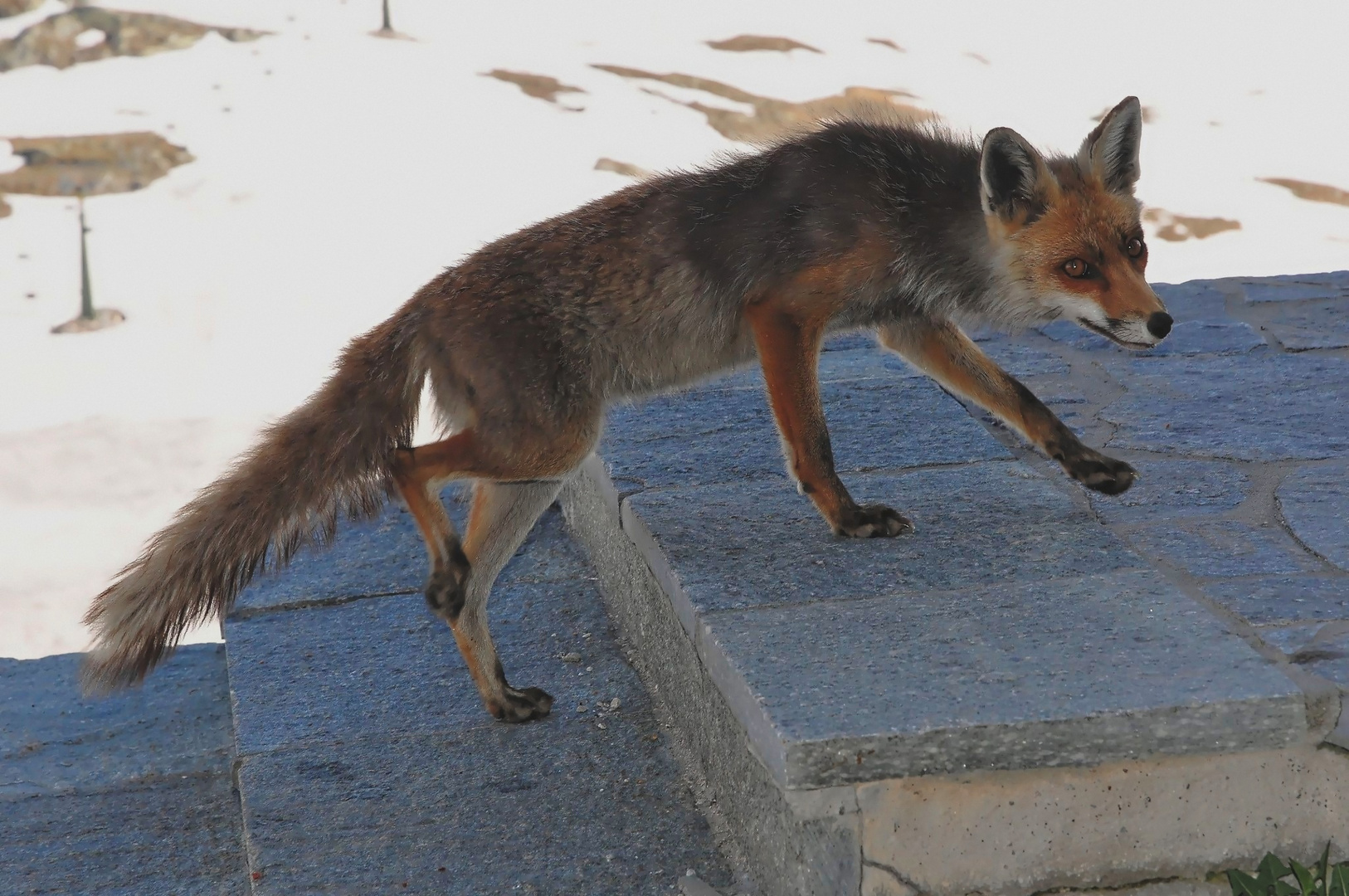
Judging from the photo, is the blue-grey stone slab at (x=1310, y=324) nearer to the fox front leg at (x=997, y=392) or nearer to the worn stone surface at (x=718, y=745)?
the fox front leg at (x=997, y=392)

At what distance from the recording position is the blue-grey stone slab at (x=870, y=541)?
2.72m

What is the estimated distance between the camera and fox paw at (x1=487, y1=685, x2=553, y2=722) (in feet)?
10.1

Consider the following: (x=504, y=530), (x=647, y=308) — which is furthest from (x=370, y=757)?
(x=647, y=308)

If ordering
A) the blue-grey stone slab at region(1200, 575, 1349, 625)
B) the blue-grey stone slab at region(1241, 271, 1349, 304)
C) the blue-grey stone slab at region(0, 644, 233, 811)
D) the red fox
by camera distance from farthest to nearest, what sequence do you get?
the blue-grey stone slab at region(1241, 271, 1349, 304), the blue-grey stone slab at region(0, 644, 233, 811), the red fox, the blue-grey stone slab at region(1200, 575, 1349, 625)

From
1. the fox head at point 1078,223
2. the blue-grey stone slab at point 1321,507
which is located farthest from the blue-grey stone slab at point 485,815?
the blue-grey stone slab at point 1321,507

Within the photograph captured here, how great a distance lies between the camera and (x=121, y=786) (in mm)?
3172

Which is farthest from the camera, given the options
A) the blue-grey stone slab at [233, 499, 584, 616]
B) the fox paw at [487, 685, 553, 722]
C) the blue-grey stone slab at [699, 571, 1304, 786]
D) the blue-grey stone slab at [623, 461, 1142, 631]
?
the blue-grey stone slab at [233, 499, 584, 616]

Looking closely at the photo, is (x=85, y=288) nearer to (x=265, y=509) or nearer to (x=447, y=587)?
(x=265, y=509)

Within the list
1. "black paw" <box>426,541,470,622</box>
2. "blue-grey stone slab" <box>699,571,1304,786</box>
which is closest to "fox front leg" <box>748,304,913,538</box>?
"blue-grey stone slab" <box>699,571,1304,786</box>

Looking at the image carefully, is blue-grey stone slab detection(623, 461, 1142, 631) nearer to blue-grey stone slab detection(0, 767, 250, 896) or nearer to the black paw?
the black paw

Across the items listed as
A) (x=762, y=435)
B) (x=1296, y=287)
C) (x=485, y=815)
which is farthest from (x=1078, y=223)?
(x=1296, y=287)

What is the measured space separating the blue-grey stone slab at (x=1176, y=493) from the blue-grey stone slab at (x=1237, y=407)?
12 cm

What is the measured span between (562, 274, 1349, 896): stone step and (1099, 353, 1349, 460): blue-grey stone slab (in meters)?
0.01

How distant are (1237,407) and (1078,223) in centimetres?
123
